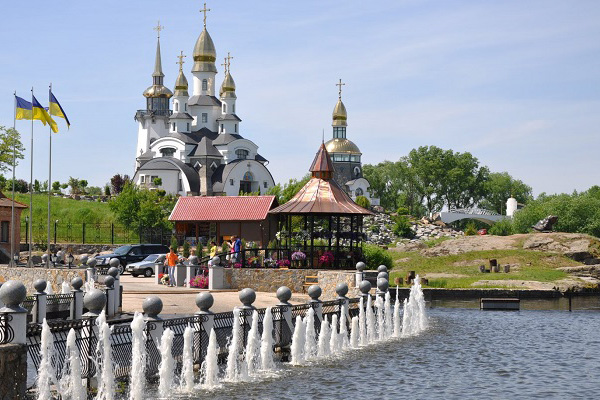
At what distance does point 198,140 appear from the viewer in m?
97.5

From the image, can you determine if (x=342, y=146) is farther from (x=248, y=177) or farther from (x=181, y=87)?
(x=248, y=177)

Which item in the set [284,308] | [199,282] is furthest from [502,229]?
[284,308]

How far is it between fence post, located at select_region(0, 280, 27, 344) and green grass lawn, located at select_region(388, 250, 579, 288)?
30.5 m

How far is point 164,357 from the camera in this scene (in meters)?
14.3

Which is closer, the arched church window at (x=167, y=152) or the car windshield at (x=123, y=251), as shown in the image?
the car windshield at (x=123, y=251)

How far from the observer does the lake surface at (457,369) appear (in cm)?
1591

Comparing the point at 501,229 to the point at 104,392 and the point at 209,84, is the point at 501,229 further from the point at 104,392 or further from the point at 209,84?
the point at 104,392

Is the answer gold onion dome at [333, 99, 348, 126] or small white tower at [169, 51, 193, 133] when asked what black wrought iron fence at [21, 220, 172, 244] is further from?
gold onion dome at [333, 99, 348, 126]

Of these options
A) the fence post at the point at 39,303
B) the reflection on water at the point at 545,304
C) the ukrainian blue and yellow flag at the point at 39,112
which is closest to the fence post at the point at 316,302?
the fence post at the point at 39,303

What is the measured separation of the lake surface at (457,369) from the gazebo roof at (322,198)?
7409 mm

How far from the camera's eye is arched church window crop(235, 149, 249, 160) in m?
96.2

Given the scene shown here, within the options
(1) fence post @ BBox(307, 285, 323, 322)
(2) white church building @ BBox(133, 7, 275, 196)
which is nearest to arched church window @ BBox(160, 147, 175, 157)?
(2) white church building @ BBox(133, 7, 275, 196)

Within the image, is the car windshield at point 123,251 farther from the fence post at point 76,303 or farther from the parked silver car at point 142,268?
the fence post at point 76,303

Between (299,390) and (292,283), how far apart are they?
1640 centimetres
